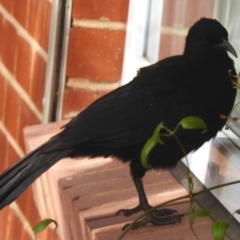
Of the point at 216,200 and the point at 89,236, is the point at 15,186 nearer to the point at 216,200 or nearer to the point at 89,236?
the point at 89,236

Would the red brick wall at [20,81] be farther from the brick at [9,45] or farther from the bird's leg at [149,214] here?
the bird's leg at [149,214]

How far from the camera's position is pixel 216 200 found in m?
1.84

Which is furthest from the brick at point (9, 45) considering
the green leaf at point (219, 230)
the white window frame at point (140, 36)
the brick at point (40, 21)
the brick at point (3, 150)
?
the green leaf at point (219, 230)

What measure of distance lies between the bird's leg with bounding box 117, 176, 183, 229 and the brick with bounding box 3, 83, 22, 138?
848 mm

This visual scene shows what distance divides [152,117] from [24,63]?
828 mm

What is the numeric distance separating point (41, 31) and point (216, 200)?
0.83 m

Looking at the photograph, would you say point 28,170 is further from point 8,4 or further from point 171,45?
point 8,4

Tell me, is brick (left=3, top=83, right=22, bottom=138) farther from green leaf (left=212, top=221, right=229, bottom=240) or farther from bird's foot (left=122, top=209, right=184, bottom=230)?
green leaf (left=212, top=221, right=229, bottom=240)

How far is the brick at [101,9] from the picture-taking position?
2.23m

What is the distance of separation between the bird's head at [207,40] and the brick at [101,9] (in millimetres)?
395

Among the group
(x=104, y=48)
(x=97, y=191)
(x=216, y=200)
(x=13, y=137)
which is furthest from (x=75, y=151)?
(x=13, y=137)

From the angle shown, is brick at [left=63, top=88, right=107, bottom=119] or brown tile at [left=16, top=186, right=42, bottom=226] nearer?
brick at [left=63, top=88, right=107, bottom=119]

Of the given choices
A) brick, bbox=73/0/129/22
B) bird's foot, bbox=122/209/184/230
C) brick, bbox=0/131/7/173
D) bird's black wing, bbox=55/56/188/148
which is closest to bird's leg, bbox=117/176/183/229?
bird's foot, bbox=122/209/184/230

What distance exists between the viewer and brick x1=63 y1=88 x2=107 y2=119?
2.31 metres
